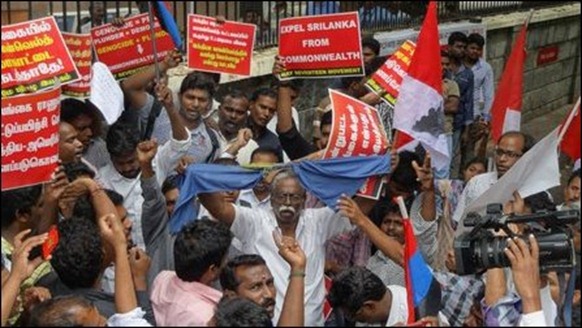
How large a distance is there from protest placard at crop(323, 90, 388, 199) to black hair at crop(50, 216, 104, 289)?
1.53m

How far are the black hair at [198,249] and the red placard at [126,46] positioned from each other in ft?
7.38

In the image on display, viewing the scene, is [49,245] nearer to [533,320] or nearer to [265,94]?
[533,320]

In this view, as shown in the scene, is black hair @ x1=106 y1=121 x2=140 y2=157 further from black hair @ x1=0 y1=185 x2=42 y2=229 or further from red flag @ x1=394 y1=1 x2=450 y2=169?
red flag @ x1=394 y1=1 x2=450 y2=169

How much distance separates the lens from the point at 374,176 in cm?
522

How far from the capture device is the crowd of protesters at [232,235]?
3859 millimetres

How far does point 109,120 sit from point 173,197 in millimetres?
524

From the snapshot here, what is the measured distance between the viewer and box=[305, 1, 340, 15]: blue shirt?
10.5 metres

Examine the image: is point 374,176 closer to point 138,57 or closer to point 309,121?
point 138,57

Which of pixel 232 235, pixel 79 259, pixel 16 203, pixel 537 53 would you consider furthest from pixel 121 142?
pixel 537 53

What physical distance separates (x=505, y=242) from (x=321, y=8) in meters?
7.08

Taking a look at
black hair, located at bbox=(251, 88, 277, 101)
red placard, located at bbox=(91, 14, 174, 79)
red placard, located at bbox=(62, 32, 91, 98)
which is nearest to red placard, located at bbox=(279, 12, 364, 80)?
black hair, located at bbox=(251, 88, 277, 101)

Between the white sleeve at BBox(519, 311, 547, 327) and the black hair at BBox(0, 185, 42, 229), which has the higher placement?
the white sleeve at BBox(519, 311, 547, 327)

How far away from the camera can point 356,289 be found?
426cm

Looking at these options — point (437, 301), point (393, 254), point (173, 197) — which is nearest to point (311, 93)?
point (173, 197)
